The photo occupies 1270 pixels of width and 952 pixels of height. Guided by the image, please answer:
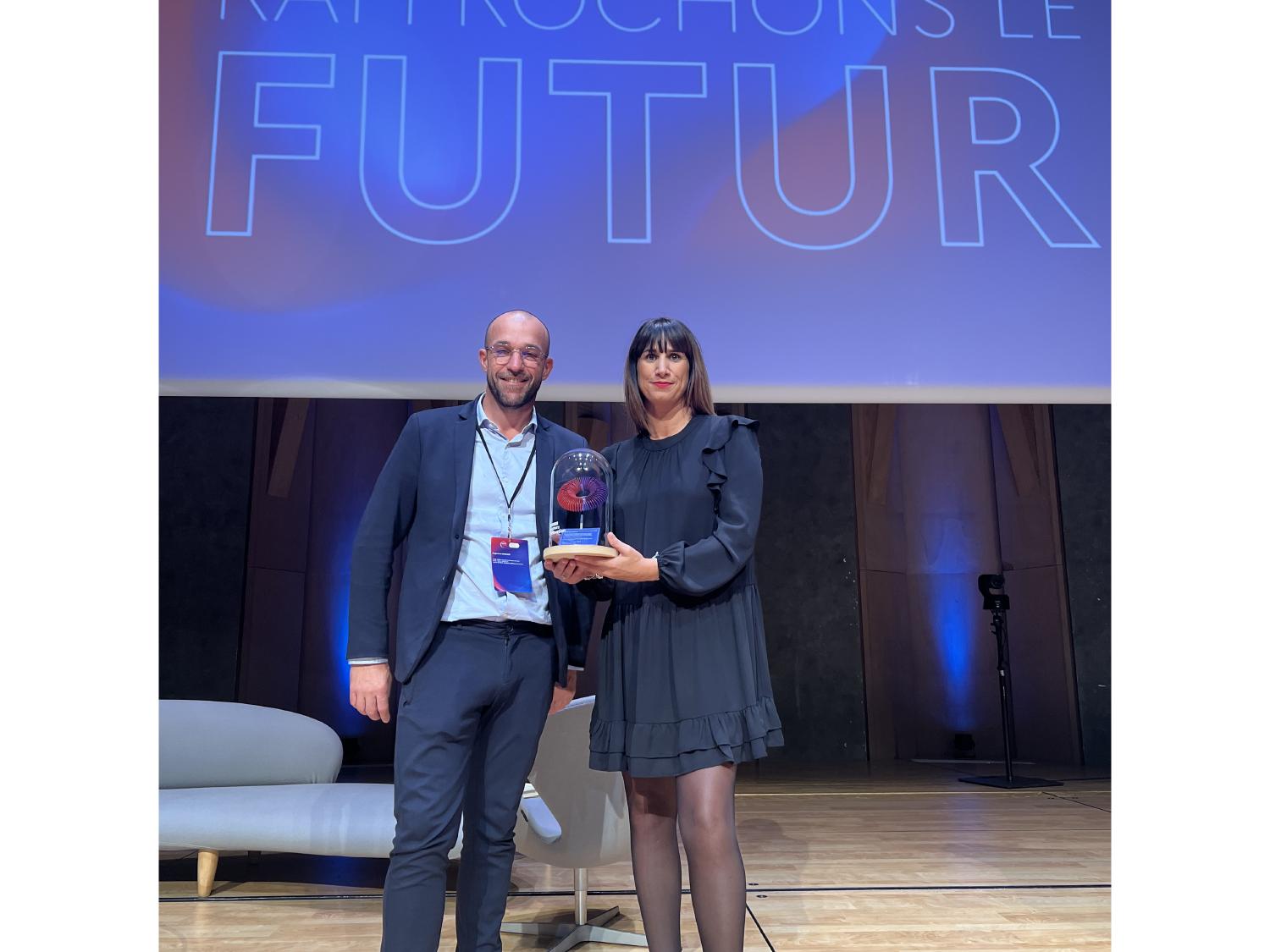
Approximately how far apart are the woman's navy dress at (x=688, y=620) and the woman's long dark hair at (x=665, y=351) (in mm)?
46

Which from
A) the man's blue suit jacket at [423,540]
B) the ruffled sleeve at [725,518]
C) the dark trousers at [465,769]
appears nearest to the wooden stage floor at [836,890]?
the dark trousers at [465,769]

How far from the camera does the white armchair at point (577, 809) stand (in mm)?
2627

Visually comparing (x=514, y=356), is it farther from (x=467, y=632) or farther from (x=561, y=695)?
(x=561, y=695)

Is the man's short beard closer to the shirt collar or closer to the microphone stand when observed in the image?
the shirt collar

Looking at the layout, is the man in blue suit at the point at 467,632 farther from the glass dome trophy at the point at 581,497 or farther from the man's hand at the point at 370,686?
the glass dome trophy at the point at 581,497

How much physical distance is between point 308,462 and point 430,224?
4.80 metres

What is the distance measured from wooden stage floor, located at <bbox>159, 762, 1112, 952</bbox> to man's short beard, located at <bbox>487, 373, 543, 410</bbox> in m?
1.44

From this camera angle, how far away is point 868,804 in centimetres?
516

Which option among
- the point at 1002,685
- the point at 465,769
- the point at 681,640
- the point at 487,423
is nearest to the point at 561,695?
the point at 465,769

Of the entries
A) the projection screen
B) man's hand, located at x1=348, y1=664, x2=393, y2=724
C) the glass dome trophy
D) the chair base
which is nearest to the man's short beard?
the glass dome trophy

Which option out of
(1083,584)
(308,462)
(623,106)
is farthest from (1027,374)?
(308,462)

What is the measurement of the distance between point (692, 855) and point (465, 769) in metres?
0.48

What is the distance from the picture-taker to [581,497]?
1927 mm
